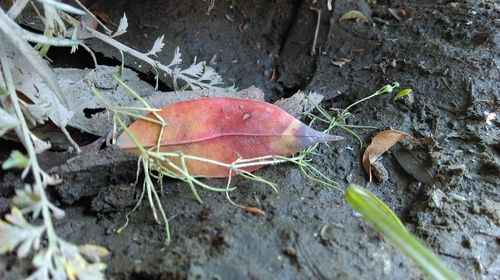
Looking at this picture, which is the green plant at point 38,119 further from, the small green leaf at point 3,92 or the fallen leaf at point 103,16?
the fallen leaf at point 103,16

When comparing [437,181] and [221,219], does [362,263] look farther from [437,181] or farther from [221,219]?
[437,181]

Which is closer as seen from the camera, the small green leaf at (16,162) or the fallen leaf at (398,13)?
the small green leaf at (16,162)

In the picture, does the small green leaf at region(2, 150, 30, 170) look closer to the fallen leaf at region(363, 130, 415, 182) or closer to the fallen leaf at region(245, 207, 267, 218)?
the fallen leaf at region(245, 207, 267, 218)

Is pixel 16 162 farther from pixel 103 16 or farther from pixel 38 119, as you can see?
pixel 103 16

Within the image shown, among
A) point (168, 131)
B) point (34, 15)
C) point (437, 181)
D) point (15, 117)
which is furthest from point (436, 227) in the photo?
point (34, 15)

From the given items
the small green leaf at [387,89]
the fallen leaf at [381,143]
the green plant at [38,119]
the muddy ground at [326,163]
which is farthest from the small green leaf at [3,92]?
the small green leaf at [387,89]

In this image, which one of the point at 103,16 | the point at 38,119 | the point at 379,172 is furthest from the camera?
the point at 103,16

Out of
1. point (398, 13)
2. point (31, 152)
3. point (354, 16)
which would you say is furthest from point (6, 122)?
point (398, 13)

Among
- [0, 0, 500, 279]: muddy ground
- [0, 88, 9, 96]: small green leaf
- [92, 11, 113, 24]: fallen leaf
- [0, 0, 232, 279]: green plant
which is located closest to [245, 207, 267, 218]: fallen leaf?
[0, 0, 500, 279]: muddy ground
